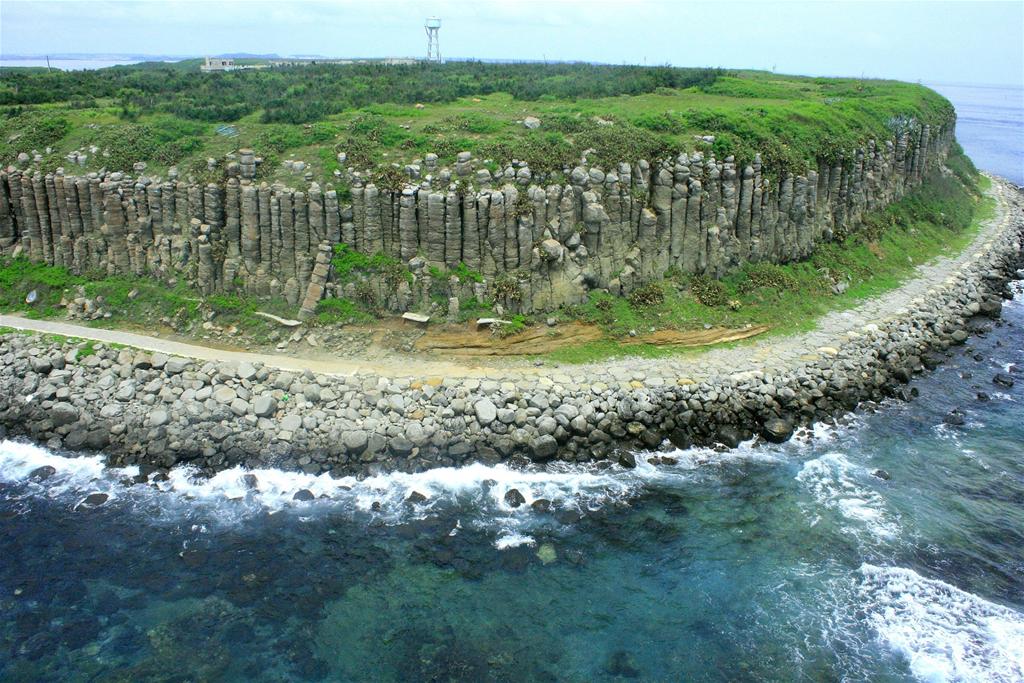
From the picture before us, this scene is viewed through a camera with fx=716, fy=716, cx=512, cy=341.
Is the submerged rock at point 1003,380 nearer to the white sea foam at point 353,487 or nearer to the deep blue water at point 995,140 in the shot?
the white sea foam at point 353,487

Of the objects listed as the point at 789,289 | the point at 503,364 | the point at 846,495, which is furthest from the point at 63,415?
the point at 789,289

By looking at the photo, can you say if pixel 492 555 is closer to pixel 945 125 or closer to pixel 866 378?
pixel 866 378

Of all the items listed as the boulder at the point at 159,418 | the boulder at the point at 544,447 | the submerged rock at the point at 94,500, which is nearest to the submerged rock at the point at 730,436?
the boulder at the point at 544,447

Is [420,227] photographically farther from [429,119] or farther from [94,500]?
[94,500]

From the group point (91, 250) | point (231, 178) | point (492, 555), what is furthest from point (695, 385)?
point (91, 250)

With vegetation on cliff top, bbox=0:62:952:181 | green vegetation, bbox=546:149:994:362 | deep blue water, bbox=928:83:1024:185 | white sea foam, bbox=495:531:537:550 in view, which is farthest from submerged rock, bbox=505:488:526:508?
deep blue water, bbox=928:83:1024:185
